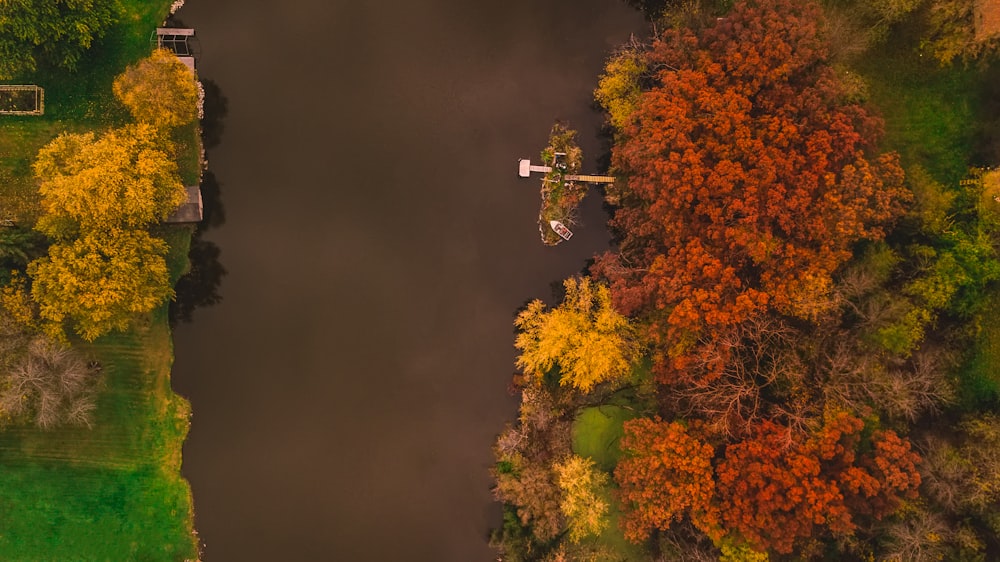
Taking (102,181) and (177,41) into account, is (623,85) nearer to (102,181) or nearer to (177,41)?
(177,41)

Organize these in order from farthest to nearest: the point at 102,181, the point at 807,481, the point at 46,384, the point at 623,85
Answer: the point at 623,85 → the point at 46,384 → the point at 102,181 → the point at 807,481

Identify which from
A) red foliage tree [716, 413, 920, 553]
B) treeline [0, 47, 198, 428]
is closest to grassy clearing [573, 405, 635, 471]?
red foliage tree [716, 413, 920, 553]

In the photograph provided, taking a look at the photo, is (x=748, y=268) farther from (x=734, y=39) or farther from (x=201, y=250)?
(x=201, y=250)

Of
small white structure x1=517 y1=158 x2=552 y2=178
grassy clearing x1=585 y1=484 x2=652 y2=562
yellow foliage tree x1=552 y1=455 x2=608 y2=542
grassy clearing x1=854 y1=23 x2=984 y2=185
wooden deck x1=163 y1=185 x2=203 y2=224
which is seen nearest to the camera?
yellow foliage tree x1=552 y1=455 x2=608 y2=542

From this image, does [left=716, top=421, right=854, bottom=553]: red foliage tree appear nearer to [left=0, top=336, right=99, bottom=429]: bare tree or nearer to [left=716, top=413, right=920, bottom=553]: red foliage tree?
[left=716, top=413, right=920, bottom=553]: red foliage tree

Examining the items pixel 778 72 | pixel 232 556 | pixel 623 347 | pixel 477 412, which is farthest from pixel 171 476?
pixel 778 72

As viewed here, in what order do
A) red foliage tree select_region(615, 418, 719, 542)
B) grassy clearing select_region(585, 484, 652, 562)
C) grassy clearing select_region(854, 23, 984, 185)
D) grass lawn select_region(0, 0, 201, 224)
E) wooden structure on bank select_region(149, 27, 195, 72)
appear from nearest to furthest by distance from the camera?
1. red foliage tree select_region(615, 418, 719, 542)
2. grassy clearing select_region(854, 23, 984, 185)
3. grassy clearing select_region(585, 484, 652, 562)
4. grass lawn select_region(0, 0, 201, 224)
5. wooden structure on bank select_region(149, 27, 195, 72)

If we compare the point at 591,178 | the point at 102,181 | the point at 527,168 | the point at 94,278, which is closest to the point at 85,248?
the point at 94,278
